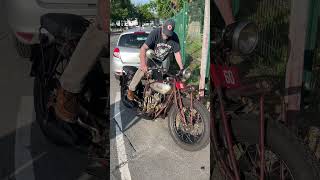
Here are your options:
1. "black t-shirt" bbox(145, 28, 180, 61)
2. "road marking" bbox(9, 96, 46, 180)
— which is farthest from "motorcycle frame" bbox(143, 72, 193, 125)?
"road marking" bbox(9, 96, 46, 180)

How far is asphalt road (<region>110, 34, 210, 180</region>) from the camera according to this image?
5.20 ft

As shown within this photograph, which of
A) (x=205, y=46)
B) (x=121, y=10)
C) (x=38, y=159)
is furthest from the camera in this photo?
(x=38, y=159)

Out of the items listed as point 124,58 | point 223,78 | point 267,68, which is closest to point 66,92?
point 124,58

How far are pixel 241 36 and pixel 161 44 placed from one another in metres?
0.35

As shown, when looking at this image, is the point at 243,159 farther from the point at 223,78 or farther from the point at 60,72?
the point at 60,72

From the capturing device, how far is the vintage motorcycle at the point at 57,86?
161cm

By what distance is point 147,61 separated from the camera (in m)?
1.54

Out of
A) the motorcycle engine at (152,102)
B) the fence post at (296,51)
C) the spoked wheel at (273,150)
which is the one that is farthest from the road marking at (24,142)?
the fence post at (296,51)

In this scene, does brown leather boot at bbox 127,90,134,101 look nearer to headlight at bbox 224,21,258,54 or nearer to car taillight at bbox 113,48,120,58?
car taillight at bbox 113,48,120,58

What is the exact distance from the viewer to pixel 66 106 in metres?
1.72

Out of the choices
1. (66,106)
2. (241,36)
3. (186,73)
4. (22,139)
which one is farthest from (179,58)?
(22,139)

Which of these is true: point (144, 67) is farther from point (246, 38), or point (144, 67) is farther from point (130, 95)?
point (246, 38)

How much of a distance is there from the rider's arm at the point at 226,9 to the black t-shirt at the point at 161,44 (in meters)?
0.24

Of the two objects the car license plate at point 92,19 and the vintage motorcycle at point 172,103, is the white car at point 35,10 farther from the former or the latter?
the vintage motorcycle at point 172,103
